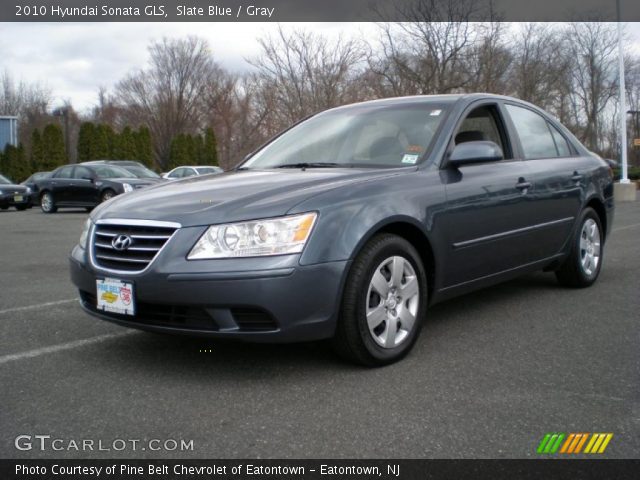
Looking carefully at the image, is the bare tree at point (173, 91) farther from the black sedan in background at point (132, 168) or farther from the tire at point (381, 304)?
the tire at point (381, 304)

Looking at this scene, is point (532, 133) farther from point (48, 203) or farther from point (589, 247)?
point (48, 203)

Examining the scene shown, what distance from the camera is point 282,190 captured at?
134 inches

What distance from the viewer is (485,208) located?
4.18 metres

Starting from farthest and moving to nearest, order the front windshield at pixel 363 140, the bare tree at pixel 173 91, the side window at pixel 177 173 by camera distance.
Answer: the bare tree at pixel 173 91, the side window at pixel 177 173, the front windshield at pixel 363 140

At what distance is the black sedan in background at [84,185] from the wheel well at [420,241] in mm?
14187

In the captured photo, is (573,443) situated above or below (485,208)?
below

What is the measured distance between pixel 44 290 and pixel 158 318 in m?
3.05

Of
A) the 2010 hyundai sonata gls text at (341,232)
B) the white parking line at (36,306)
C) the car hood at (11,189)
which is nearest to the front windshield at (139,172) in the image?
the car hood at (11,189)

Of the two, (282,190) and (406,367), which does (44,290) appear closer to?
(282,190)

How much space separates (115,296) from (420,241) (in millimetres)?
1684

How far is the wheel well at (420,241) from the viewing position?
3619 mm

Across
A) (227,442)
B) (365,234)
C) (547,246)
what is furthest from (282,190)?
(547,246)

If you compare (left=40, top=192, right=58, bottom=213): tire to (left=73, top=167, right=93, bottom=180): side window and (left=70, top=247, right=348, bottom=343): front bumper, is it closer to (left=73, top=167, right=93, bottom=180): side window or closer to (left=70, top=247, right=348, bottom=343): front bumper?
(left=73, top=167, right=93, bottom=180): side window

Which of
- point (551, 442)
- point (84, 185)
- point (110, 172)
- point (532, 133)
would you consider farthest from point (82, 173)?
point (551, 442)
